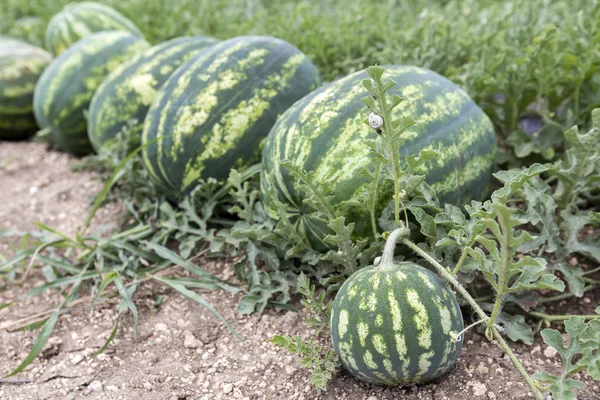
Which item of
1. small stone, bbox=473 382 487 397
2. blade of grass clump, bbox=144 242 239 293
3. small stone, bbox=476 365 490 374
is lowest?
blade of grass clump, bbox=144 242 239 293

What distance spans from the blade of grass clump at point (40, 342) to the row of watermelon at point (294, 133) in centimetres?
77

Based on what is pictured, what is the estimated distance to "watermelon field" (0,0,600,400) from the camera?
5.97ft

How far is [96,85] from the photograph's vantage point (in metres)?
3.85

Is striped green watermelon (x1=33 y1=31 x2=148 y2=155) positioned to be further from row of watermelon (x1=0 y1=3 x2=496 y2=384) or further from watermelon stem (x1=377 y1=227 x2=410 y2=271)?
watermelon stem (x1=377 y1=227 x2=410 y2=271)

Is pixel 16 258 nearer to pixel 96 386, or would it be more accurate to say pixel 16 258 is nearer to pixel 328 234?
pixel 96 386

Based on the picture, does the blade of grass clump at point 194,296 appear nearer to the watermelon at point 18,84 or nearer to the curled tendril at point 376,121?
the curled tendril at point 376,121

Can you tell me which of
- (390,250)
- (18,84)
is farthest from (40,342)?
(18,84)

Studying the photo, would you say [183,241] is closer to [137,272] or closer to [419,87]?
[137,272]

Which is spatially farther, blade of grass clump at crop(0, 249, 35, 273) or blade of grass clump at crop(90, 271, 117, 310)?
blade of grass clump at crop(0, 249, 35, 273)

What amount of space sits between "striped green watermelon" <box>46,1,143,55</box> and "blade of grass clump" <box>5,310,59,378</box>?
2.69 metres

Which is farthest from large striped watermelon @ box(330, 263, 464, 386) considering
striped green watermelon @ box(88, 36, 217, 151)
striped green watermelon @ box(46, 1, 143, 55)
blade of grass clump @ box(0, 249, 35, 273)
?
striped green watermelon @ box(46, 1, 143, 55)

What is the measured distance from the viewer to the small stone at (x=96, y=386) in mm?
2118

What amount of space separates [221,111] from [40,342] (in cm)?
116

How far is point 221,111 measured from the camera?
8.99 ft
